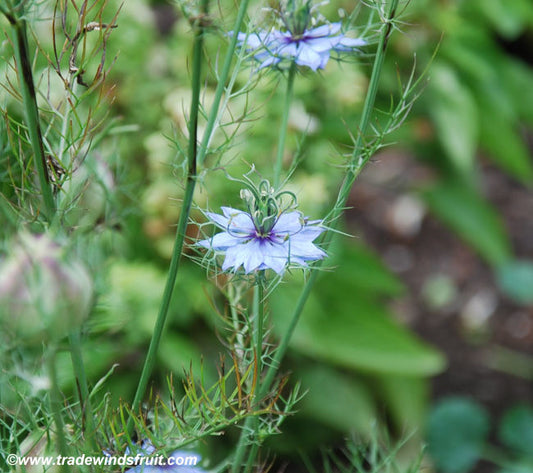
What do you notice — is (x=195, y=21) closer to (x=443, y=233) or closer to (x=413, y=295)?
(x=413, y=295)

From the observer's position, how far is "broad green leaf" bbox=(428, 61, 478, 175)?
4.82 ft

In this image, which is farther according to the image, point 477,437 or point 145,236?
point 477,437

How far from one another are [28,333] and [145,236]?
0.95 metres

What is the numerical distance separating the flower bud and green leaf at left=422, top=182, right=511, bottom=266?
145 cm

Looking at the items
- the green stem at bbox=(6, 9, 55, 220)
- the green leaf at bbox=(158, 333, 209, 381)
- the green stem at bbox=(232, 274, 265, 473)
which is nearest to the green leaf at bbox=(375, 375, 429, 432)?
the green leaf at bbox=(158, 333, 209, 381)

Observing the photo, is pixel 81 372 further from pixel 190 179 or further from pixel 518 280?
pixel 518 280

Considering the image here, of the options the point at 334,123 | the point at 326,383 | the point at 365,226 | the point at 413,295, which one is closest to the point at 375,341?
the point at 326,383

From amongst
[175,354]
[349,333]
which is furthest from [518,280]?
[175,354]

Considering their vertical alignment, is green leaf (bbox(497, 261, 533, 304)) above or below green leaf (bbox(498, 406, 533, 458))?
above

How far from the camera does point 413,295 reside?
5.69ft

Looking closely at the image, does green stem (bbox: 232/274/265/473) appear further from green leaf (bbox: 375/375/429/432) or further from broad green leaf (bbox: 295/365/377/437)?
green leaf (bbox: 375/375/429/432)

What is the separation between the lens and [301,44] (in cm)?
36

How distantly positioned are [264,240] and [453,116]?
1259 millimetres

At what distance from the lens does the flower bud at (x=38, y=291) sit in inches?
9.3
